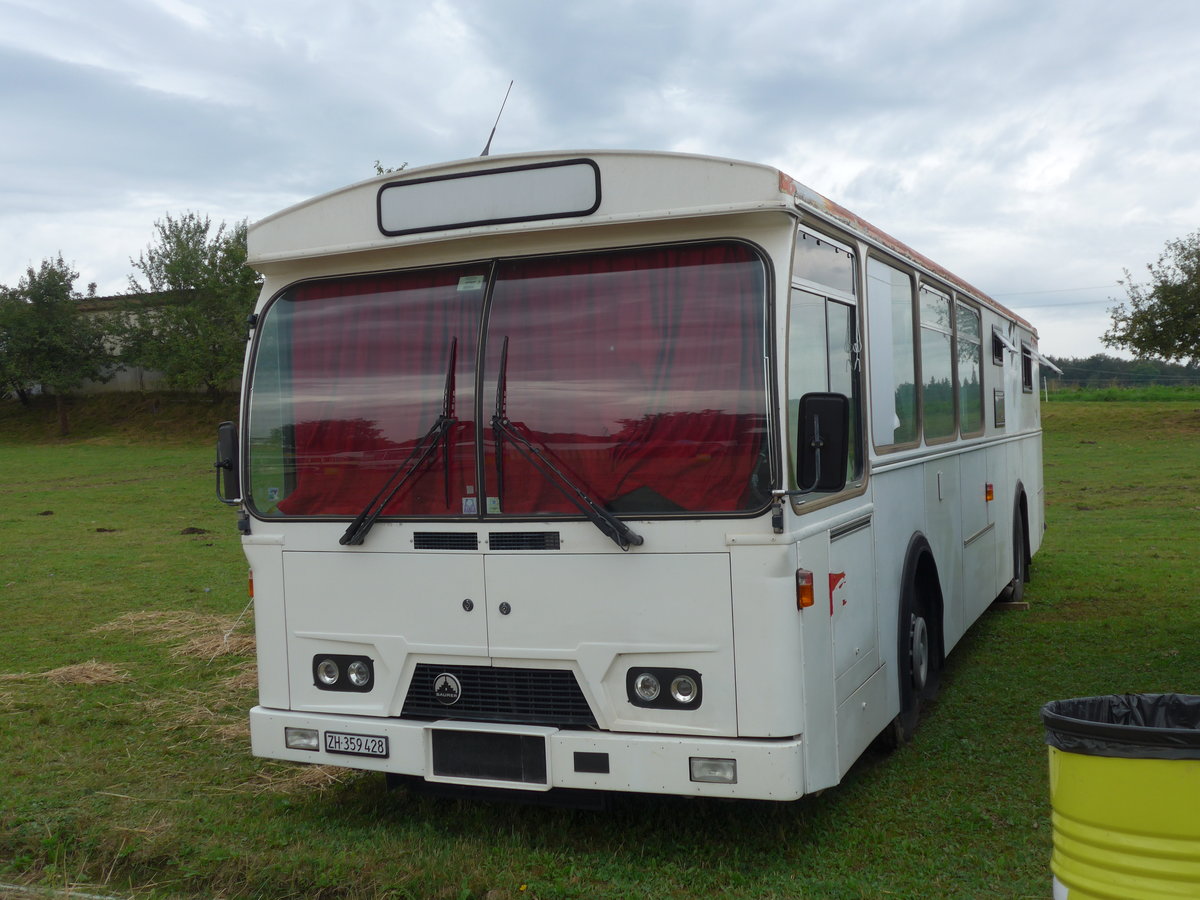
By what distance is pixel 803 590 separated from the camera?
15.3 ft

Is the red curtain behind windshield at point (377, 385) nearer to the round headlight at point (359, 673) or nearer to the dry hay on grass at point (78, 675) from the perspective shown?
the round headlight at point (359, 673)

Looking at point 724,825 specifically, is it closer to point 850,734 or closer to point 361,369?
point 850,734

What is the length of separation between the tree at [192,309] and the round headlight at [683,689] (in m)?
47.2

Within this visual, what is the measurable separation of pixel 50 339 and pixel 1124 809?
56.7 meters

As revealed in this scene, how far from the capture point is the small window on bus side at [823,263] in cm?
488

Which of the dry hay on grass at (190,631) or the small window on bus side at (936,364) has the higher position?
the small window on bus side at (936,364)

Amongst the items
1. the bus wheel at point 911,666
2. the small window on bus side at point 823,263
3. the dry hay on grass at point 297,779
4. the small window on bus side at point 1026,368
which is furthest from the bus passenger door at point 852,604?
the small window on bus side at point 1026,368

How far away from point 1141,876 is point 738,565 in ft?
5.75

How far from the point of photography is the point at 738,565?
4605 mm

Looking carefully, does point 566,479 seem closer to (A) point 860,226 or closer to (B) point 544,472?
(B) point 544,472

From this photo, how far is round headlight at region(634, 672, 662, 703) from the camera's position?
477 centimetres

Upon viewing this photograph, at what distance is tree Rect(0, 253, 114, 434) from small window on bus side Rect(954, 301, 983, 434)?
49.2 meters

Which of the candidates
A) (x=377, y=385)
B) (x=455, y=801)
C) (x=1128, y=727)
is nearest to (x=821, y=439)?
(x=1128, y=727)

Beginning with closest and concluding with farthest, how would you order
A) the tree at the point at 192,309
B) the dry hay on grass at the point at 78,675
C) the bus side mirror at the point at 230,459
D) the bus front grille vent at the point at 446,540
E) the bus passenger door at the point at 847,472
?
the bus passenger door at the point at 847,472
the bus front grille vent at the point at 446,540
the bus side mirror at the point at 230,459
the dry hay on grass at the point at 78,675
the tree at the point at 192,309
